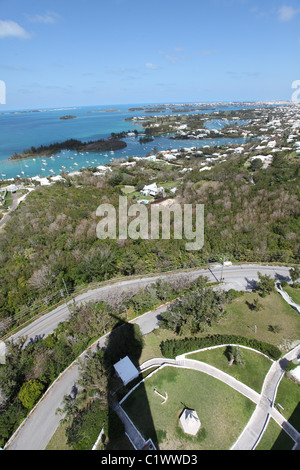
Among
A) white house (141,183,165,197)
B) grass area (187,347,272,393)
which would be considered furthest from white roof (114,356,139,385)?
Result: white house (141,183,165,197)

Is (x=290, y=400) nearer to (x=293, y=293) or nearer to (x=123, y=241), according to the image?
(x=293, y=293)

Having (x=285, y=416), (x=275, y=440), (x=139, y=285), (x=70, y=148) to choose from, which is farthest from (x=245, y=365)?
(x=70, y=148)

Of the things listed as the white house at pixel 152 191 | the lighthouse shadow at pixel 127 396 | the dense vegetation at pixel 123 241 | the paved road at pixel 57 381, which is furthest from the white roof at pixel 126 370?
the white house at pixel 152 191

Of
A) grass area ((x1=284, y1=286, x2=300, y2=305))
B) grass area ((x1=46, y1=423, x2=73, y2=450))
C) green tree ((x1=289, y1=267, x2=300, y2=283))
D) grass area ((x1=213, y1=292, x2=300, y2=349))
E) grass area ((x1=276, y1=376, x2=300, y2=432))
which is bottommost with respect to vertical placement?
grass area ((x1=46, y1=423, x2=73, y2=450))

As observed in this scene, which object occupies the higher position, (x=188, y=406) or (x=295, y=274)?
(x=295, y=274)

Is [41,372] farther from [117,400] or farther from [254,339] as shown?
[254,339]

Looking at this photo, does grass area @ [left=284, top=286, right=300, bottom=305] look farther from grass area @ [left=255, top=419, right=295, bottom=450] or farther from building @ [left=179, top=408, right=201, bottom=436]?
building @ [left=179, top=408, right=201, bottom=436]
